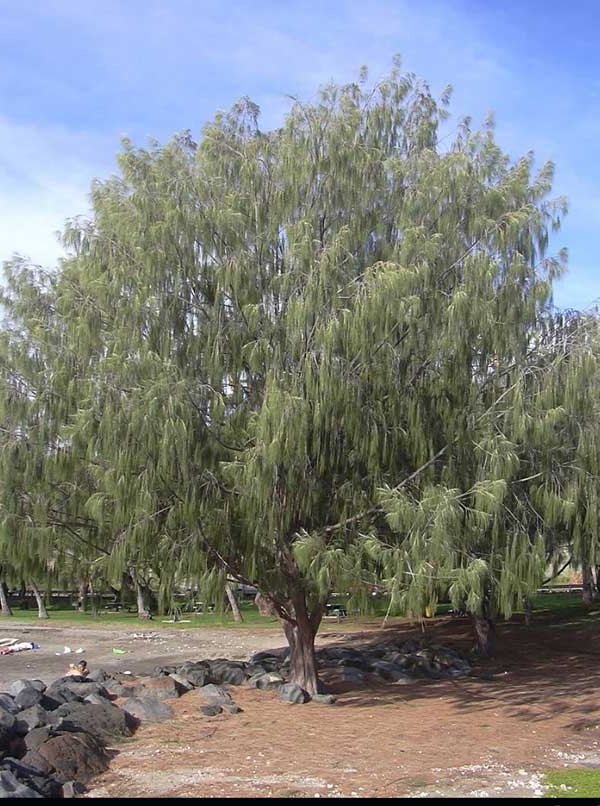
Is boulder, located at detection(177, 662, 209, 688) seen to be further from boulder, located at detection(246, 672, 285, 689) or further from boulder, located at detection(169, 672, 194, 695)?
boulder, located at detection(246, 672, 285, 689)

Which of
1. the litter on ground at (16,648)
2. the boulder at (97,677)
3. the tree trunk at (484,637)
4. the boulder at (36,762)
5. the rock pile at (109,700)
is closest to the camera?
the boulder at (36,762)

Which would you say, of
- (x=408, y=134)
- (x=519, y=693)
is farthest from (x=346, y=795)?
(x=408, y=134)

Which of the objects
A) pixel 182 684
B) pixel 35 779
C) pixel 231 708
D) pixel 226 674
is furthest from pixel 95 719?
pixel 226 674

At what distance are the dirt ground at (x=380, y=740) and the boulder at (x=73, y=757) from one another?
181 millimetres

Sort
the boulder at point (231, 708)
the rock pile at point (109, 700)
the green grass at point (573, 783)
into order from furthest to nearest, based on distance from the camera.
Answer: the boulder at point (231, 708) < the rock pile at point (109, 700) < the green grass at point (573, 783)

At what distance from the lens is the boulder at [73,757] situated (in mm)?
8484

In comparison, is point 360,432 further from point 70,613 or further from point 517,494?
point 70,613

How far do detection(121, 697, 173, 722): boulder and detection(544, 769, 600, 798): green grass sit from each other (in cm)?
551

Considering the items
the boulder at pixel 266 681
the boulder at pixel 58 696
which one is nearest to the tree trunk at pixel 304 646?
the boulder at pixel 266 681

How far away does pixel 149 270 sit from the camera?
38.5ft

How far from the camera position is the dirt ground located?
8.22m

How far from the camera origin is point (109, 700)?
1228 cm

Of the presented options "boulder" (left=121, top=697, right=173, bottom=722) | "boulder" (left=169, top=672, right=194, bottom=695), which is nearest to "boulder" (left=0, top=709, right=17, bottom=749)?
"boulder" (left=121, top=697, right=173, bottom=722)

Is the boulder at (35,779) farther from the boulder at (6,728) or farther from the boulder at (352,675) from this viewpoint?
the boulder at (352,675)
